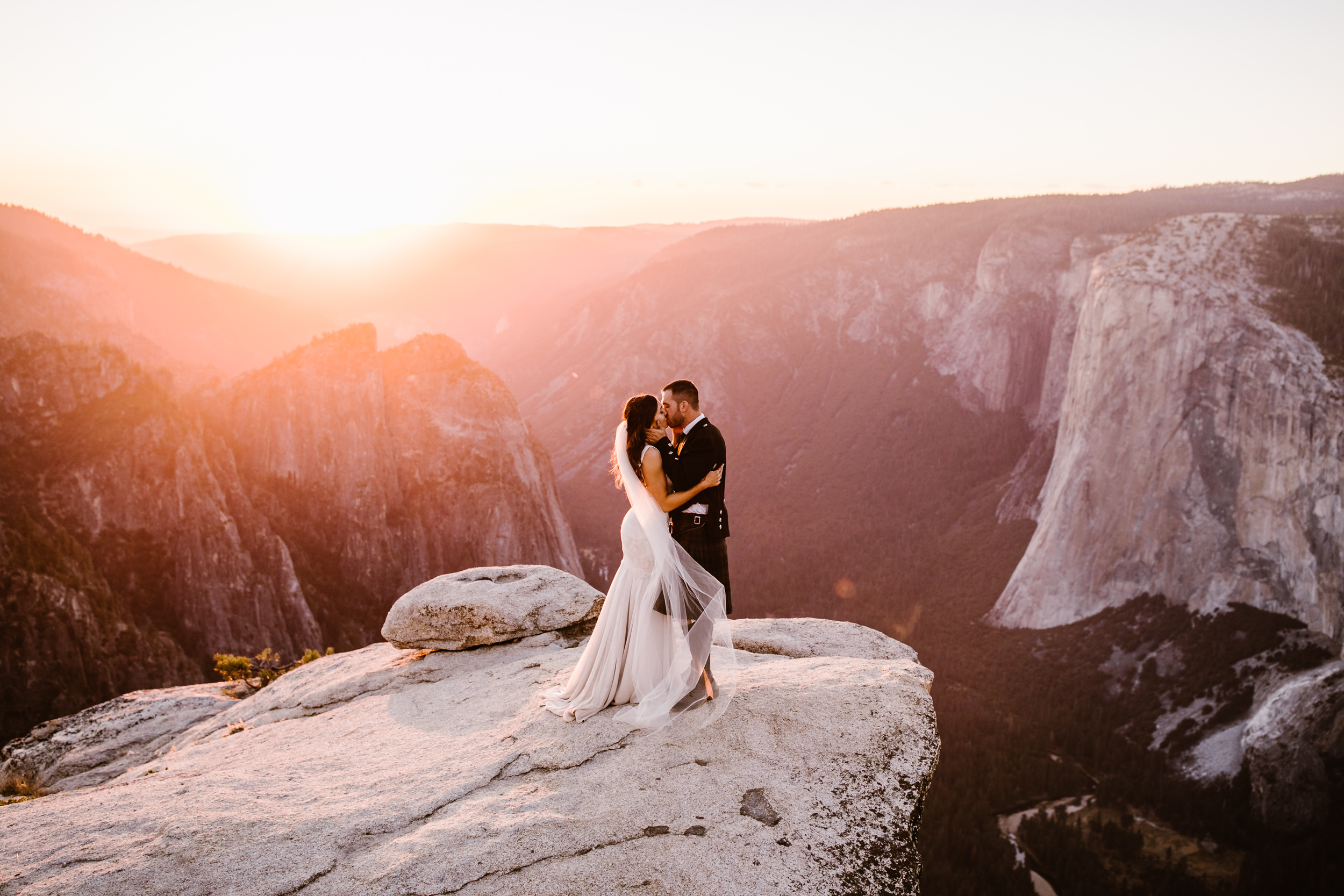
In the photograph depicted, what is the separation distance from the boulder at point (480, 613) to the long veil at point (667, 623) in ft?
18.0

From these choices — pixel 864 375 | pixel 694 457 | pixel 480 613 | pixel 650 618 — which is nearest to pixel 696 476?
pixel 694 457

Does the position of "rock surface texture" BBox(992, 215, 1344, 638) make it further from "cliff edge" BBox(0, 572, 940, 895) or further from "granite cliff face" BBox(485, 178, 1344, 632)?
"cliff edge" BBox(0, 572, 940, 895)

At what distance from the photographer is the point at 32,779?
13195 mm

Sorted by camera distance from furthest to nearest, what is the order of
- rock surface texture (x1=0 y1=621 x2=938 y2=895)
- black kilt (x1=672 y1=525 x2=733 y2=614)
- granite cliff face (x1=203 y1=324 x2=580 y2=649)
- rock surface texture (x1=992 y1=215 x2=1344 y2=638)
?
granite cliff face (x1=203 y1=324 x2=580 y2=649) < rock surface texture (x1=992 y1=215 x2=1344 y2=638) < black kilt (x1=672 y1=525 x2=733 y2=614) < rock surface texture (x1=0 y1=621 x2=938 y2=895)

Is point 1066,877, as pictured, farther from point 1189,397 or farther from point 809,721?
point 1189,397

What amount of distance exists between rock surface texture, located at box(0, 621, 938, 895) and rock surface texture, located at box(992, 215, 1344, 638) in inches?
1679

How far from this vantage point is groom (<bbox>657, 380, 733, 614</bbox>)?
Result: 8.16m

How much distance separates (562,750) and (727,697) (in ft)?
6.76

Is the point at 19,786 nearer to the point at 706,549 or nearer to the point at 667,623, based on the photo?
the point at 667,623

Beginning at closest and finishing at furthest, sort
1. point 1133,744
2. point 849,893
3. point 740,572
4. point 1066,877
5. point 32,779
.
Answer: point 849,893, point 32,779, point 1066,877, point 1133,744, point 740,572

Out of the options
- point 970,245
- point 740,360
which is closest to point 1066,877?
point 740,360

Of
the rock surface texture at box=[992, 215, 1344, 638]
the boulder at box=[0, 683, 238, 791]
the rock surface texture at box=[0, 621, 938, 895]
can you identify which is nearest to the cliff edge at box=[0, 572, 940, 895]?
the rock surface texture at box=[0, 621, 938, 895]

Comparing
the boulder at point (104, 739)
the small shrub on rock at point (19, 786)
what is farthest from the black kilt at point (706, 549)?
the boulder at point (104, 739)

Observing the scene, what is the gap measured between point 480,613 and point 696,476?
752cm
